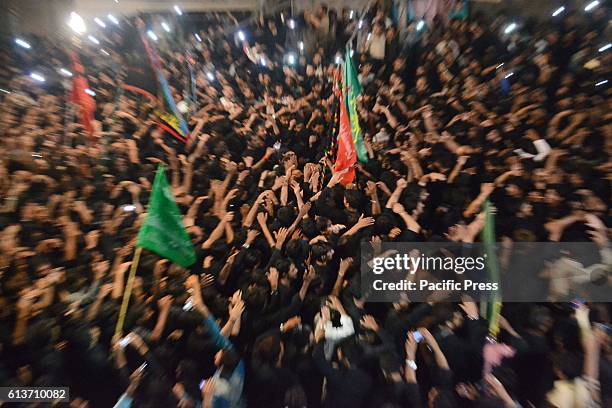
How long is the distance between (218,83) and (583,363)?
6605 mm

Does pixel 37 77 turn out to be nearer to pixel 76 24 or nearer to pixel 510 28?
pixel 76 24

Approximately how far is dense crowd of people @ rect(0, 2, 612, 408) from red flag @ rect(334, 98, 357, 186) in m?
0.10

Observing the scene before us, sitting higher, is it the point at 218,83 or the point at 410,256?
the point at 218,83

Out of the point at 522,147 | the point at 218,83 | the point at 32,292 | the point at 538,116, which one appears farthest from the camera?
the point at 218,83

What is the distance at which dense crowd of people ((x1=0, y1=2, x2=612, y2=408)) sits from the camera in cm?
175

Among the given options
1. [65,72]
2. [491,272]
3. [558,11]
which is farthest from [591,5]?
[65,72]

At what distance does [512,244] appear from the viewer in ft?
8.04

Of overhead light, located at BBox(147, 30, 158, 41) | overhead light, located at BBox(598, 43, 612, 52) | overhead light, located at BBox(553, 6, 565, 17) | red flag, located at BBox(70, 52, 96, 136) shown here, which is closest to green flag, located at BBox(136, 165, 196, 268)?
red flag, located at BBox(70, 52, 96, 136)

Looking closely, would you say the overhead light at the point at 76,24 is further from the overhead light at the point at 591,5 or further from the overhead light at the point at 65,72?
the overhead light at the point at 591,5

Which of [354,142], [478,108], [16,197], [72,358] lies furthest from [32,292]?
[478,108]

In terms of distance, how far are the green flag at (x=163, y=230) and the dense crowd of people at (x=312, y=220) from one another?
0.64 feet

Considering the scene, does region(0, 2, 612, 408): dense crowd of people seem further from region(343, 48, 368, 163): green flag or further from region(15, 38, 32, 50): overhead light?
region(15, 38, 32, 50): overhead light

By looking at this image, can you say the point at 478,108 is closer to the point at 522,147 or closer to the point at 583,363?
the point at 522,147

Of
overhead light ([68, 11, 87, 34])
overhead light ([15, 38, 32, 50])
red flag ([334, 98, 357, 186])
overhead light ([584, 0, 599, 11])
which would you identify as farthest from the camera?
overhead light ([68, 11, 87, 34])
